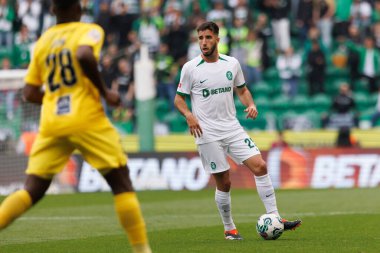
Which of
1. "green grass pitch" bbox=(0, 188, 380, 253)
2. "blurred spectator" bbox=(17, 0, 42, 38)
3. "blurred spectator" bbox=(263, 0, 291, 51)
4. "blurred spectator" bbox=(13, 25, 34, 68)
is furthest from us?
"blurred spectator" bbox=(17, 0, 42, 38)

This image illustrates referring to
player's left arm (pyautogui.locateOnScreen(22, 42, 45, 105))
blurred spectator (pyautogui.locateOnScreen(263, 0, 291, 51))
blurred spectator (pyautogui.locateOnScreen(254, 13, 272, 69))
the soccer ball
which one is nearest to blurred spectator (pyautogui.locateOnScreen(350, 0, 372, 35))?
blurred spectator (pyautogui.locateOnScreen(263, 0, 291, 51))

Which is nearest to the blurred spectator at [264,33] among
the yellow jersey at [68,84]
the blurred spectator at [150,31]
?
the blurred spectator at [150,31]

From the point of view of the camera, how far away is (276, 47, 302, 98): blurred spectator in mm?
26828

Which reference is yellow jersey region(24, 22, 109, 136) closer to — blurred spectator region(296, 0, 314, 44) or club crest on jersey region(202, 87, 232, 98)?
club crest on jersey region(202, 87, 232, 98)

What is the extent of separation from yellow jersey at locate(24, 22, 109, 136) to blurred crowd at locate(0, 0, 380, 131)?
1766 cm

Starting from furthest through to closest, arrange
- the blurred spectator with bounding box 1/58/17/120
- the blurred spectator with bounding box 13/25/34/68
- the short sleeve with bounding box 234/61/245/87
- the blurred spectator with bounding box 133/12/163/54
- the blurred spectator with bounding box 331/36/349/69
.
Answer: the blurred spectator with bounding box 13/25/34/68 < the blurred spectator with bounding box 133/12/163/54 < the blurred spectator with bounding box 331/36/349/69 < the blurred spectator with bounding box 1/58/17/120 < the short sleeve with bounding box 234/61/245/87

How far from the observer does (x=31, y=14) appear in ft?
99.1

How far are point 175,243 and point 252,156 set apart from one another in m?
1.28

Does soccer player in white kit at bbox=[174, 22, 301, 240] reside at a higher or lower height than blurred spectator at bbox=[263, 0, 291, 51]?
higher

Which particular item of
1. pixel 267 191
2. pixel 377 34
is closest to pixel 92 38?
pixel 267 191

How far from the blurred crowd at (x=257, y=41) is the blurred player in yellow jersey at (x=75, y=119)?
17.7 metres

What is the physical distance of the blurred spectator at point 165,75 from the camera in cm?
2727

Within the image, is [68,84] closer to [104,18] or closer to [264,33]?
[264,33]

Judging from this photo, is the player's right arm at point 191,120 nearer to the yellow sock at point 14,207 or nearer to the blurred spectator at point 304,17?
the yellow sock at point 14,207
